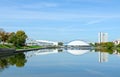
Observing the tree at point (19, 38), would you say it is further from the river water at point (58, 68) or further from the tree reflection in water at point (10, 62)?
the tree reflection in water at point (10, 62)

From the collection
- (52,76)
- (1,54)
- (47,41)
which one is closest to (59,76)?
(52,76)

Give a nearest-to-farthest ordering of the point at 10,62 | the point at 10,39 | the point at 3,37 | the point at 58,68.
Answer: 1. the point at 58,68
2. the point at 10,62
3. the point at 3,37
4. the point at 10,39

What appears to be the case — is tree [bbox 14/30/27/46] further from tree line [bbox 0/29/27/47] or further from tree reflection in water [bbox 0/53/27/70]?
tree reflection in water [bbox 0/53/27/70]

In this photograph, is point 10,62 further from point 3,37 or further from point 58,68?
point 3,37

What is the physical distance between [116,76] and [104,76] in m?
0.85

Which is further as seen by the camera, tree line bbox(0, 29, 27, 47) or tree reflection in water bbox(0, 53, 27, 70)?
tree line bbox(0, 29, 27, 47)

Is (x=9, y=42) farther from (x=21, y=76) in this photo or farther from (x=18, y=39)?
(x=21, y=76)

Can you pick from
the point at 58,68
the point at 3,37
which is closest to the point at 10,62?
the point at 58,68

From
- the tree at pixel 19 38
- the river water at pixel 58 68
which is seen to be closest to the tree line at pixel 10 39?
the tree at pixel 19 38


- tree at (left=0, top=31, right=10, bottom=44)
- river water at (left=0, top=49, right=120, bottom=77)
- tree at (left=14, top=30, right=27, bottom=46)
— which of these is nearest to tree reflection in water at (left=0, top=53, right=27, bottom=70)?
river water at (left=0, top=49, right=120, bottom=77)

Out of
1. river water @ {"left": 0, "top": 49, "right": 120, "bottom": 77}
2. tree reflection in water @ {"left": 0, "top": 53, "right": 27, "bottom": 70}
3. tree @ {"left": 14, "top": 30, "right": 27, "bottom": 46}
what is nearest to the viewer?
river water @ {"left": 0, "top": 49, "right": 120, "bottom": 77}

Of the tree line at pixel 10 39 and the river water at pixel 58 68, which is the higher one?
the tree line at pixel 10 39

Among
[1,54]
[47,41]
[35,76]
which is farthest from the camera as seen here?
[47,41]

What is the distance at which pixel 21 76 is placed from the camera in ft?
63.0
